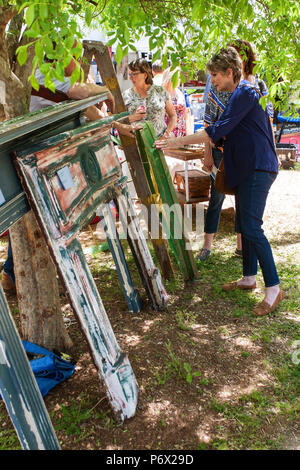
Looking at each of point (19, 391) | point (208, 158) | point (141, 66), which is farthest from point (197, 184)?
point (19, 391)

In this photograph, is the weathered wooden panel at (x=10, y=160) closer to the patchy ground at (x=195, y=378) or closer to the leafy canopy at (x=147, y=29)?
the leafy canopy at (x=147, y=29)

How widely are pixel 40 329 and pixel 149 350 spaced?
81 centimetres

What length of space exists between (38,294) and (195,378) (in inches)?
48.8

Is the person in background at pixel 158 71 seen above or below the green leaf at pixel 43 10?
Result: below

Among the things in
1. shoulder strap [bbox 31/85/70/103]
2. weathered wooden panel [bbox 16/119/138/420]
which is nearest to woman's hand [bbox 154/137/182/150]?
shoulder strap [bbox 31/85/70/103]

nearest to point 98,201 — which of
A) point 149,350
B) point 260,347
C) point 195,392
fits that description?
point 149,350

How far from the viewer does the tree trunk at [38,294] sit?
2885mm

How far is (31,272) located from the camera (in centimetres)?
291

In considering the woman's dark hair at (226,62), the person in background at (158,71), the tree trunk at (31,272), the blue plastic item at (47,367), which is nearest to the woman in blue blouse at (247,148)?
the woman's dark hair at (226,62)

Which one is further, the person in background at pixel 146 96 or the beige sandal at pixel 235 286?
the person in background at pixel 146 96

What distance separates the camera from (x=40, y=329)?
2943 millimetres

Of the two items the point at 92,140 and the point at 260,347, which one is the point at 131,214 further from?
the point at 260,347

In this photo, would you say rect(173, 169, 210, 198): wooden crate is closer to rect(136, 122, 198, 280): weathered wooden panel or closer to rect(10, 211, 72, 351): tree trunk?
rect(136, 122, 198, 280): weathered wooden panel

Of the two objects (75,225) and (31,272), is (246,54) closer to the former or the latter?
(75,225)
